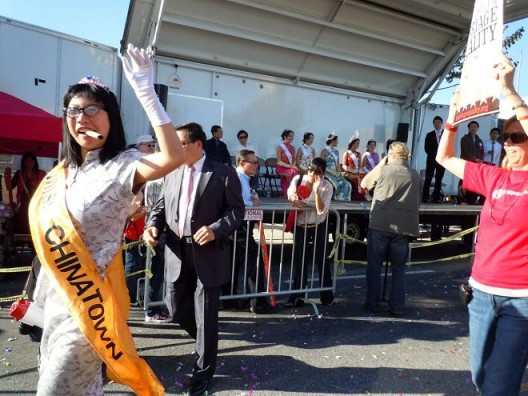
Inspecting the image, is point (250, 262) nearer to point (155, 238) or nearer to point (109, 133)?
point (155, 238)

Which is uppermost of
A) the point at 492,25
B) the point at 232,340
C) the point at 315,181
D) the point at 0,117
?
the point at 492,25

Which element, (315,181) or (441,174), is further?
(441,174)

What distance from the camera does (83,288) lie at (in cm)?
190

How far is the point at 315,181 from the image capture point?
5.30 metres

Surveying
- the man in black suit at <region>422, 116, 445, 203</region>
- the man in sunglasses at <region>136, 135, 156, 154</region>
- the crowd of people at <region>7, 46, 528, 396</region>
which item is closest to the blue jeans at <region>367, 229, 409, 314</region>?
the crowd of people at <region>7, 46, 528, 396</region>

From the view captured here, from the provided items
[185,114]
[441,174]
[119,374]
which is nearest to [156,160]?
[119,374]

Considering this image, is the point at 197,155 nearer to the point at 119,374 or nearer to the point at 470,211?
the point at 119,374

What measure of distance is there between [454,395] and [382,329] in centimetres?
139

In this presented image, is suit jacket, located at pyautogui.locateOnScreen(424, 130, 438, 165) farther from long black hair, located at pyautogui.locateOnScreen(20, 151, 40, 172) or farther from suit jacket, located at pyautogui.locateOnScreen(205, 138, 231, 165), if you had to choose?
long black hair, located at pyautogui.locateOnScreen(20, 151, 40, 172)

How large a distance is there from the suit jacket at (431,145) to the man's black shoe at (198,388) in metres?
8.04

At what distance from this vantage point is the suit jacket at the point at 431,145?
9.85 meters

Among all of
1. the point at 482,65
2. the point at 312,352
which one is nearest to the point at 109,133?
the point at 482,65

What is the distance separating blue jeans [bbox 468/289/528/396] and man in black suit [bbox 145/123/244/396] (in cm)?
164

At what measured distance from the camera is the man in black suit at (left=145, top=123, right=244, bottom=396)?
127 inches
